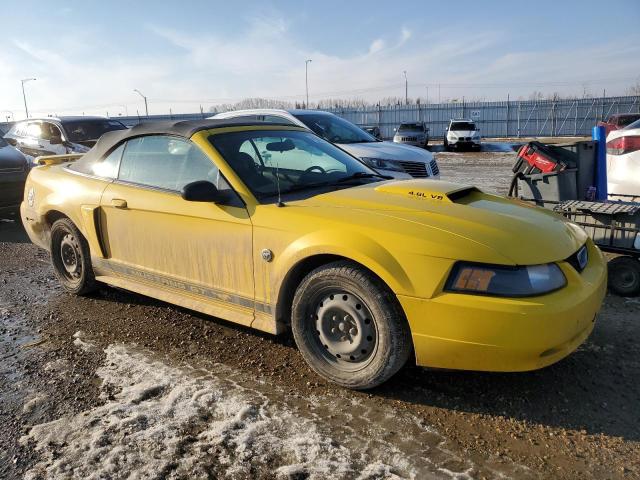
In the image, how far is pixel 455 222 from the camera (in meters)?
2.79

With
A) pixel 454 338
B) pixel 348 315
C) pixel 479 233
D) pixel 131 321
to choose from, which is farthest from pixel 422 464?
pixel 131 321

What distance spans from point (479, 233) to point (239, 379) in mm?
1662

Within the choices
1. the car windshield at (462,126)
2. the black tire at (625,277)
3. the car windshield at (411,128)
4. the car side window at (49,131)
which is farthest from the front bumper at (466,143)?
the black tire at (625,277)

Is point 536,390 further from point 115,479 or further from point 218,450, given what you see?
point 115,479

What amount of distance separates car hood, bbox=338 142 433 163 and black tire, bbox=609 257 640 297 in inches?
143

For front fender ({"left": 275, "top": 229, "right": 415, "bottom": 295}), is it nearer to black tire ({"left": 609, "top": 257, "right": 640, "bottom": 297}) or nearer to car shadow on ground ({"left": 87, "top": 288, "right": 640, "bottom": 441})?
car shadow on ground ({"left": 87, "top": 288, "right": 640, "bottom": 441})

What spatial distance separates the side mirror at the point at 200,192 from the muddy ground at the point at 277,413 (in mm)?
1070

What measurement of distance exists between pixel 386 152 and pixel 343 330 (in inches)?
197

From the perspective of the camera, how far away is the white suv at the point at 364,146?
7.43m

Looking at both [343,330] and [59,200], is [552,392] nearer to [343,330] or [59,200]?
[343,330]

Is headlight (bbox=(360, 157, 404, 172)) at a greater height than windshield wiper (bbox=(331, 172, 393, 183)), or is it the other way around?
windshield wiper (bbox=(331, 172, 393, 183))

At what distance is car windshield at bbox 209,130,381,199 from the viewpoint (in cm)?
346

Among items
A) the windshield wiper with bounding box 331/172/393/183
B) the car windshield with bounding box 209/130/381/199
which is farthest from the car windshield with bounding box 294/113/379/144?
the windshield wiper with bounding box 331/172/393/183

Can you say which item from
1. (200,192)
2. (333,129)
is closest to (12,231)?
(333,129)
